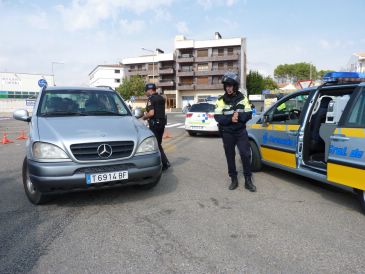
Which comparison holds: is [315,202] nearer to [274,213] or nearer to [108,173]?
[274,213]

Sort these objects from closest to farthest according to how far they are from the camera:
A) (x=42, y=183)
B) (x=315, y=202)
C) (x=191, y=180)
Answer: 1. (x=42, y=183)
2. (x=315, y=202)
3. (x=191, y=180)

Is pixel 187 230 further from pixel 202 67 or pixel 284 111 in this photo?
pixel 202 67

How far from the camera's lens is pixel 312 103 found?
196 inches

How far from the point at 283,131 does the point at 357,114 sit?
4.85 feet

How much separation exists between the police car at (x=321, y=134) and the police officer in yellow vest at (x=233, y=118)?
30.6 inches

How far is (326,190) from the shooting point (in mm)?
5152

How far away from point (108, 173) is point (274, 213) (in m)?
2.15

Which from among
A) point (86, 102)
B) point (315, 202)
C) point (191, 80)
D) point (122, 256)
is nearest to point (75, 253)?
point (122, 256)

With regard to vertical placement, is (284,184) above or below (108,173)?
below

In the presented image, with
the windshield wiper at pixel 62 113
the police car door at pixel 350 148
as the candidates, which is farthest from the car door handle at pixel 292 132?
the windshield wiper at pixel 62 113

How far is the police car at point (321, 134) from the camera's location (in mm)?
3965

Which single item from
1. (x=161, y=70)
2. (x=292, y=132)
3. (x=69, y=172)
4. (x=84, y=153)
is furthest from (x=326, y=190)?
(x=161, y=70)

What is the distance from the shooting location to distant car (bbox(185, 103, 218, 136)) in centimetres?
1296

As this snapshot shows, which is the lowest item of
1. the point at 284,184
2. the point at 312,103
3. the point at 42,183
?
the point at 284,184
